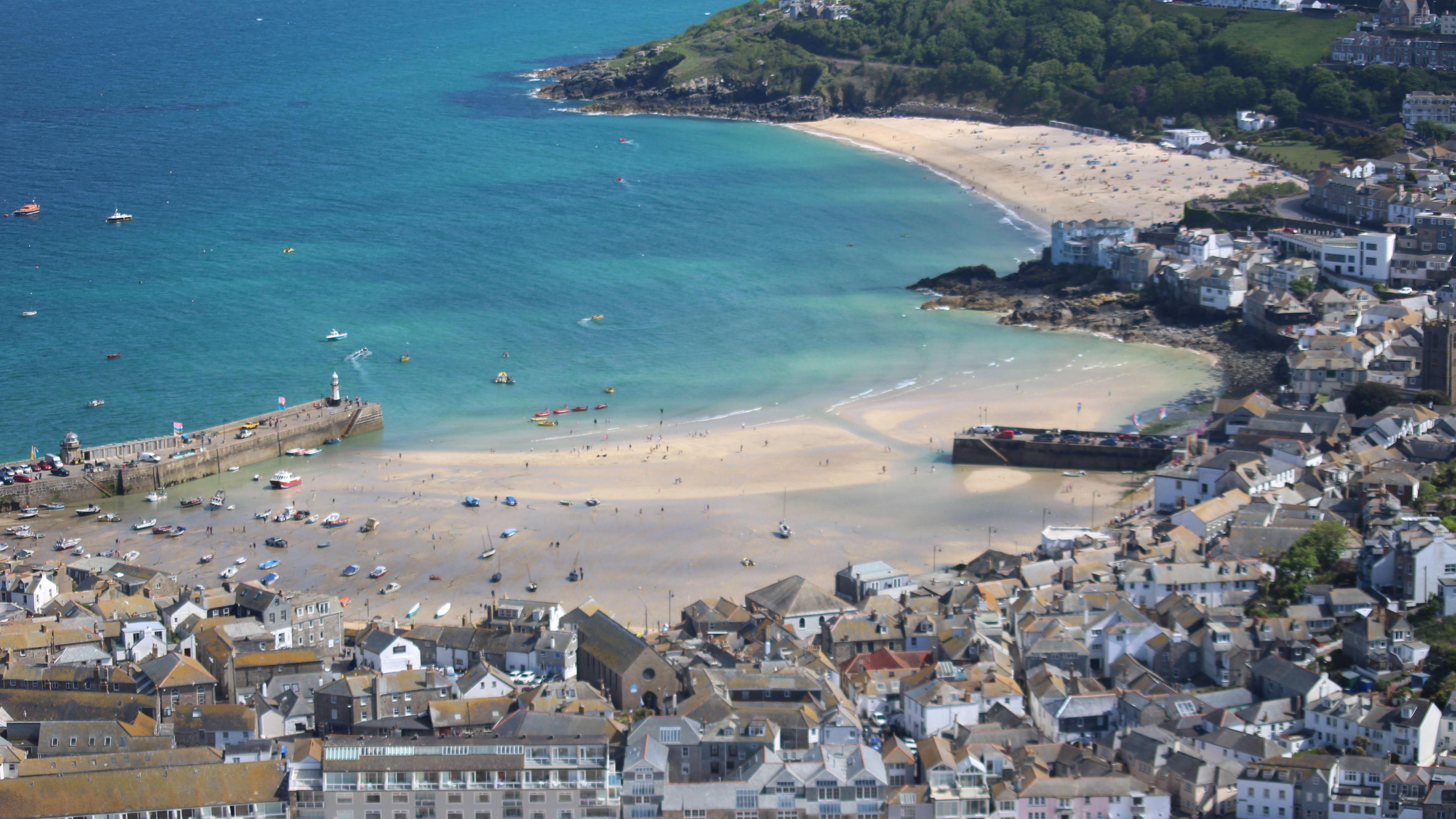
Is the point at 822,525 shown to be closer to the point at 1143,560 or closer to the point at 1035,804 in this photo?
the point at 1143,560

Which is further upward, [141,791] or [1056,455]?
[1056,455]

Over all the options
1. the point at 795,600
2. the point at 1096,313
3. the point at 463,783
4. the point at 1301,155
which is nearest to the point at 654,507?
the point at 795,600

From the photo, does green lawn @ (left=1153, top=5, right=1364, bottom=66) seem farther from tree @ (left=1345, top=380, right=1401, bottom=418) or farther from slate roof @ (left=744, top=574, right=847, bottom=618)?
slate roof @ (left=744, top=574, right=847, bottom=618)

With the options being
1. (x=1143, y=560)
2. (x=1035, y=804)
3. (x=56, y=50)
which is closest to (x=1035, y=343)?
(x=1143, y=560)

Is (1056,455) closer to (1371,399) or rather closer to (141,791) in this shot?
(1371,399)

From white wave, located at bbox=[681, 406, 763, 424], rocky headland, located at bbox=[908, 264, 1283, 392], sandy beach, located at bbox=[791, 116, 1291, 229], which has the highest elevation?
sandy beach, located at bbox=[791, 116, 1291, 229]

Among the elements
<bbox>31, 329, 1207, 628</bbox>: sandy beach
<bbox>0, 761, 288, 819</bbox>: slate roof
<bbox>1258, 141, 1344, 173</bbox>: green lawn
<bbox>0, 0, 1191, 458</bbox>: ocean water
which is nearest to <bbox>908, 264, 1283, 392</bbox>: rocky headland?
<bbox>0, 0, 1191, 458</bbox>: ocean water
